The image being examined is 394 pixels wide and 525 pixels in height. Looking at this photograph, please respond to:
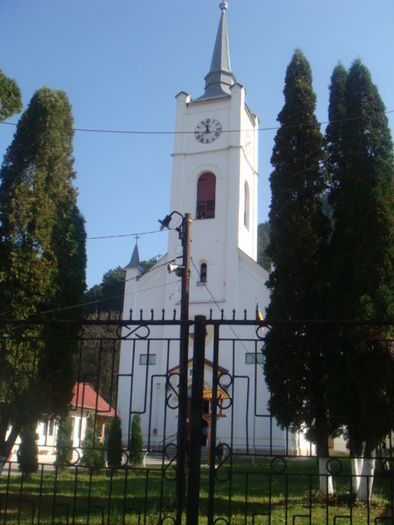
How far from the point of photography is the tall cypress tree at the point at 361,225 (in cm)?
934

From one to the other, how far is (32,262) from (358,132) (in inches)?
291

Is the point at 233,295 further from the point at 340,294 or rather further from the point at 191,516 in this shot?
the point at 191,516

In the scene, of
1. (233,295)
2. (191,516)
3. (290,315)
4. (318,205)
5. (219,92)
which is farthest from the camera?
(219,92)

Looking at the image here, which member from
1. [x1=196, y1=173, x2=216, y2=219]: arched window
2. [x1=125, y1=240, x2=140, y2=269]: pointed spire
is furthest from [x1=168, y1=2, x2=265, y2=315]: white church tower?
[x1=125, y1=240, x2=140, y2=269]: pointed spire

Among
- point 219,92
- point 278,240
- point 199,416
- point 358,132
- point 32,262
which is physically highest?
point 219,92

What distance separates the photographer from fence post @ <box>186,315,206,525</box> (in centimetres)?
446

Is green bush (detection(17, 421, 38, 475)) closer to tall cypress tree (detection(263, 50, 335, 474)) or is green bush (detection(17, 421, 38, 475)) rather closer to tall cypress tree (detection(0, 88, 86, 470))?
tall cypress tree (detection(0, 88, 86, 470))

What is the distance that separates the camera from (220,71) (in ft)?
105

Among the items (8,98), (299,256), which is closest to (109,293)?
(299,256)

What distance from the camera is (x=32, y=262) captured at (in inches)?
476

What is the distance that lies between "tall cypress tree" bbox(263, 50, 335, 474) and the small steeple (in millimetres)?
16637

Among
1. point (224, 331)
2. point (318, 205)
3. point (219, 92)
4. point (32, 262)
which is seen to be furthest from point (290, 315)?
point (219, 92)

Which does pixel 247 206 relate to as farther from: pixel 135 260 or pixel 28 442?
pixel 28 442

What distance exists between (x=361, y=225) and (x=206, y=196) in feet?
58.2
